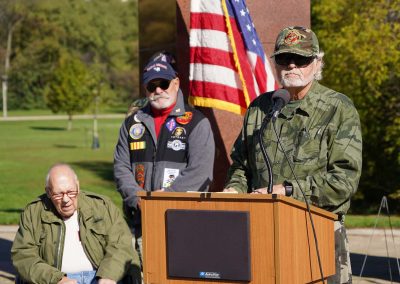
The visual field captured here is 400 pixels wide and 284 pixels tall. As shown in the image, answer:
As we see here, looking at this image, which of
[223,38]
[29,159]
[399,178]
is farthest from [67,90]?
[223,38]

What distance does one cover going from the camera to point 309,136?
15.1 ft

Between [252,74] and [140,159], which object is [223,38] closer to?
[252,74]

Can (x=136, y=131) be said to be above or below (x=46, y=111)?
below

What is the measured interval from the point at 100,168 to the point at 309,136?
35.4 meters

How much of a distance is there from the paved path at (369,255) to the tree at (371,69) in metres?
6.29

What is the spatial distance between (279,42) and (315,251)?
104 cm

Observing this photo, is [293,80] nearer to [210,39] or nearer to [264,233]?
[264,233]

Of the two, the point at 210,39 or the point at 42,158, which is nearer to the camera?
the point at 210,39

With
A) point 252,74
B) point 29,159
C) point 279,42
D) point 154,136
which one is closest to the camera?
point 279,42

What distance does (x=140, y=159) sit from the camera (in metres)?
6.20

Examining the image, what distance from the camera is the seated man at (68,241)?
5488 millimetres

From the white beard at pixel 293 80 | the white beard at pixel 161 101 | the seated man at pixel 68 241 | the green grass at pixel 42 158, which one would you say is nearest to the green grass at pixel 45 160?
the green grass at pixel 42 158

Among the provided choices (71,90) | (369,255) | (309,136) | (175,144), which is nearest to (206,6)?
(175,144)

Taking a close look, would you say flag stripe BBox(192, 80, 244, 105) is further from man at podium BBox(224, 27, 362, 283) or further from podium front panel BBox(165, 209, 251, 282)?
podium front panel BBox(165, 209, 251, 282)
